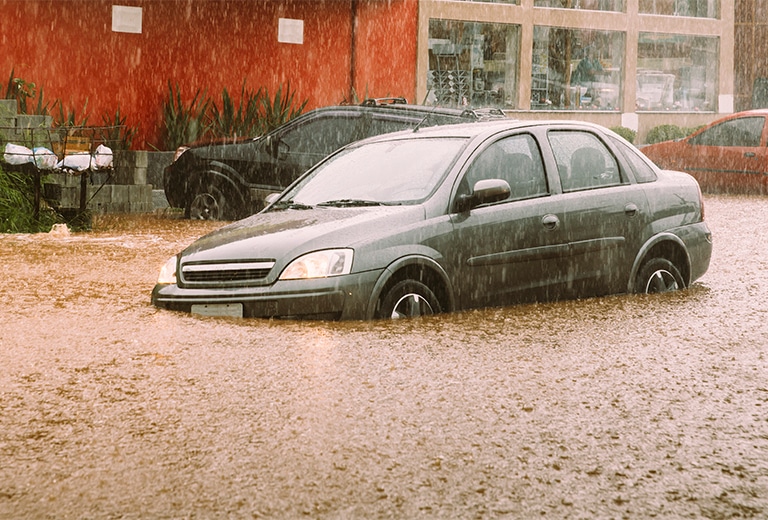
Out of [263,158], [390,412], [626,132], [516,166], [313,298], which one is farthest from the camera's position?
[626,132]

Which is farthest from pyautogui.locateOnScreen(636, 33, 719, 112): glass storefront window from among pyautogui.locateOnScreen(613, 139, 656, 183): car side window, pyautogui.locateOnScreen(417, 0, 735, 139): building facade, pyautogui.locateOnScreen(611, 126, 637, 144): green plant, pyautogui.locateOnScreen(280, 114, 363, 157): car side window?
pyautogui.locateOnScreen(613, 139, 656, 183): car side window

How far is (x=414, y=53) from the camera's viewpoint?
1092 inches

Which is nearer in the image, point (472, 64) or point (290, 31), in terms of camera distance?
point (290, 31)

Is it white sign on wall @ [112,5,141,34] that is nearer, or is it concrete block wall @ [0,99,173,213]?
concrete block wall @ [0,99,173,213]

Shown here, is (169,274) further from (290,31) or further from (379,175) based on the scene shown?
(290,31)

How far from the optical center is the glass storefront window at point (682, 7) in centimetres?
3209

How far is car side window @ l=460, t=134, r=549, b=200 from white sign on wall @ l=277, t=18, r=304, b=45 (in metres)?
16.5

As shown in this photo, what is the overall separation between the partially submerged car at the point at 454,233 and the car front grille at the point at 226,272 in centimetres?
1

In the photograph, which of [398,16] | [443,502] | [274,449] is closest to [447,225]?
[274,449]

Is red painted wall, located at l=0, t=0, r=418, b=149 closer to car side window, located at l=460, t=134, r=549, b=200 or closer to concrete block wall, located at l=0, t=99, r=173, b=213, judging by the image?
concrete block wall, located at l=0, t=99, r=173, b=213

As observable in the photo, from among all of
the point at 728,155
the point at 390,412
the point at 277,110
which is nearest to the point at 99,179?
the point at 277,110

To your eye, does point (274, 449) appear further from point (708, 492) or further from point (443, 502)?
point (708, 492)

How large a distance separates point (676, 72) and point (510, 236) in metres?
25.0

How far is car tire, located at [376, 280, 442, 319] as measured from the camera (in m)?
8.52
